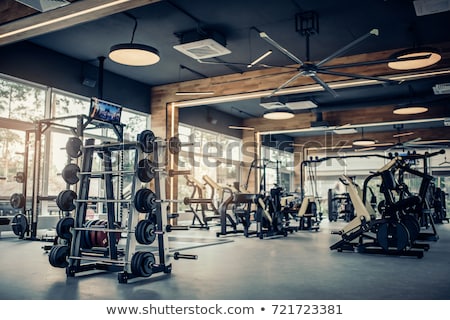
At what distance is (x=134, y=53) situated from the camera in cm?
606

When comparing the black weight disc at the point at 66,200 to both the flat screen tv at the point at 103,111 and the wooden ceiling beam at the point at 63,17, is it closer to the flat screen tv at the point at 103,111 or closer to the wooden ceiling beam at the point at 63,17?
the wooden ceiling beam at the point at 63,17

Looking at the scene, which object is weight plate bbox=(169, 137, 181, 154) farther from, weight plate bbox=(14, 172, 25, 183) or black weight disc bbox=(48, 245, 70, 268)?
weight plate bbox=(14, 172, 25, 183)

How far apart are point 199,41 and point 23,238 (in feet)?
14.4

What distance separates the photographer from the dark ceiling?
5.99 metres

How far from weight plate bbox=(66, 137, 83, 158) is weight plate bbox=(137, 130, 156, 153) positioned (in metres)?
0.71

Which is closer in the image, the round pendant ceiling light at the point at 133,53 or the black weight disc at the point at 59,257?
the black weight disc at the point at 59,257

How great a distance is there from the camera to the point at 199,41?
648cm

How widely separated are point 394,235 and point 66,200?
3861mm

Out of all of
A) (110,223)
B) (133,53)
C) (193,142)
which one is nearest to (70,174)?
(110,223)

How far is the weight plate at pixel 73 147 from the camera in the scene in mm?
3914

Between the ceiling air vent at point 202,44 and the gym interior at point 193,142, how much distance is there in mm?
34

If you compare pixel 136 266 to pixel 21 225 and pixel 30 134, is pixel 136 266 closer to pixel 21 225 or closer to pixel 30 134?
pixel 21 225

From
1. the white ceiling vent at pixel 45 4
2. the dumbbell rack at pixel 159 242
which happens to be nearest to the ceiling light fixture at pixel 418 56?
the dumbbell rack at pixel 159 242
